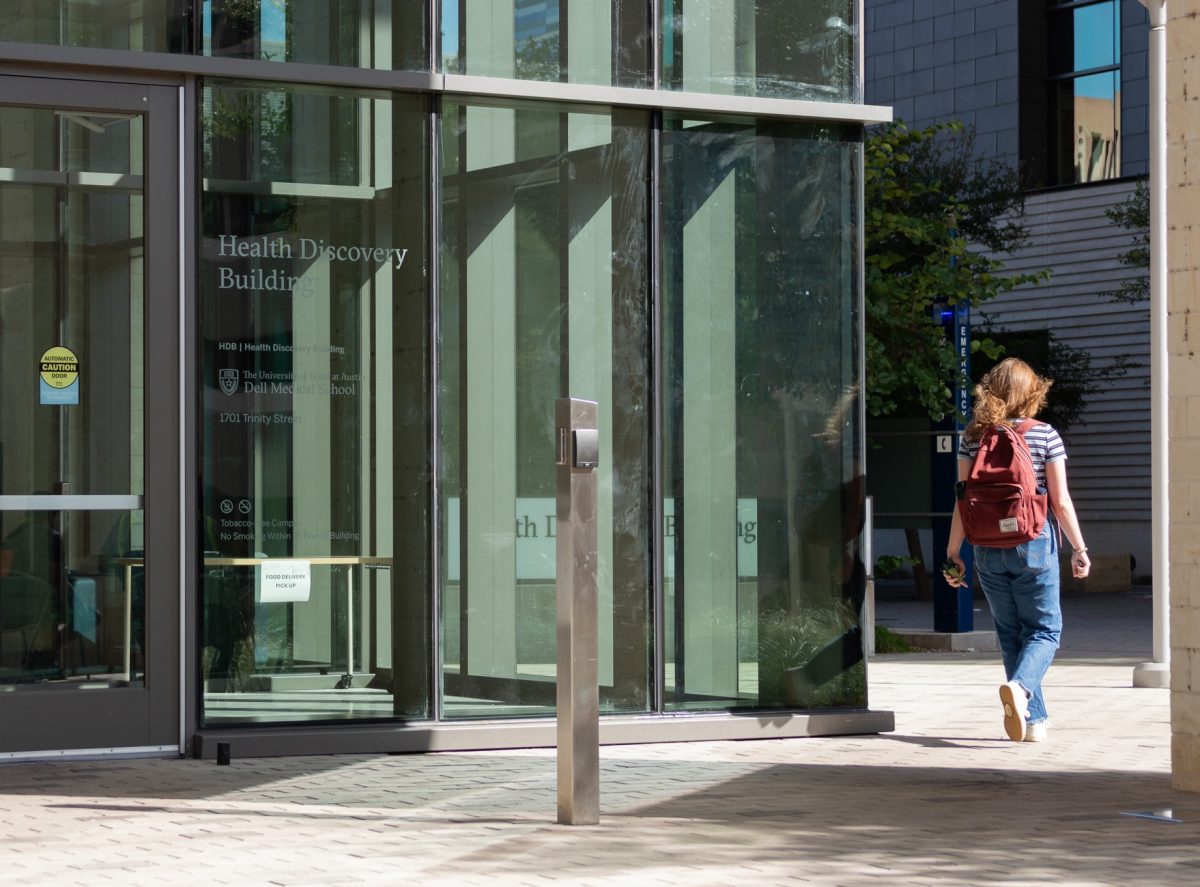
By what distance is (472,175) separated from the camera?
9.16 metres

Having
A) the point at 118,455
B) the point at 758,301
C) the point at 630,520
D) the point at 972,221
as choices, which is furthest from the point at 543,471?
the point at 972,221

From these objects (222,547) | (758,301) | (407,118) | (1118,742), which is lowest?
(1118,742)

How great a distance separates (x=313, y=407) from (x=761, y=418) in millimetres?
2354

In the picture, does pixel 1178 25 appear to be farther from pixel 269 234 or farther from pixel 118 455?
pixel 118 455

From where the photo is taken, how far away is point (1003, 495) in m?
9.45

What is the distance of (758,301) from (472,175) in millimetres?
1659

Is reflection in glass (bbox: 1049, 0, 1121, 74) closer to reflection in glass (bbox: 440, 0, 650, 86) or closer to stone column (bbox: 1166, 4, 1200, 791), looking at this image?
reflection in glass (bbox: 440, 0, 650, 86)

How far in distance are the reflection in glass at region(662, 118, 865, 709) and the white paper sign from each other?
189 centimetres

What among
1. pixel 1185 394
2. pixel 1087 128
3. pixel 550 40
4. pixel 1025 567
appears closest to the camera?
pixel 1185 394

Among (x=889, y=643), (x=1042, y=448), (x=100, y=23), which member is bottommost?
(x=889, y=643)

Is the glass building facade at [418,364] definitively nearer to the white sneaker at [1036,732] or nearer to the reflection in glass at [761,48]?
the reflection in glass at [761,48]

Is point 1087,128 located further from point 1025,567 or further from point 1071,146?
point 1025,567

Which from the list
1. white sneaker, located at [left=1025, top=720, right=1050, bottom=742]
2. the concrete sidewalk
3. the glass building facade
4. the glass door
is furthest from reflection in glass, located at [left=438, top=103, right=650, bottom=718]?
white sneaker, located at [left=1025, top=720, right=1050, bottom=742]

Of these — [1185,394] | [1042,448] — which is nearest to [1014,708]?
[1042,448]
